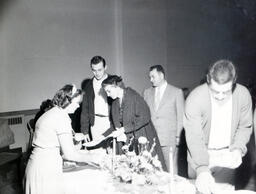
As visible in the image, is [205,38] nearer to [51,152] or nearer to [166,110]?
[166,110]

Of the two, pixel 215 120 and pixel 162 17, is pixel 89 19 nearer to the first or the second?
pixel 162 17

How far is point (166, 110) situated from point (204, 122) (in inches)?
55.1

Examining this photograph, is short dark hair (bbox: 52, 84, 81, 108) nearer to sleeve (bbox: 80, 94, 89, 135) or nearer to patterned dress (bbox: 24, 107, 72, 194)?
patterned dress (bbox: 24, 107, 72, 194)

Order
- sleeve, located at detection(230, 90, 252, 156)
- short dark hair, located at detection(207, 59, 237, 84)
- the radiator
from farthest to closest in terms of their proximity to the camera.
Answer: the radiator → sleeve, located at detection(230, 90, 252, 156) → short dark hair, located at detection(207, 59, 237, 84)

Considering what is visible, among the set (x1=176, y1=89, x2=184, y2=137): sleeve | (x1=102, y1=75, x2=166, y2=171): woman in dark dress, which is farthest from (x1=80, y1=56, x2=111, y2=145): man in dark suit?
(x1=176, y1=89, x2=184, y2=137): sleeve

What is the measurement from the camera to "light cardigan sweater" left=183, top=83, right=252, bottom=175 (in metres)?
2.06

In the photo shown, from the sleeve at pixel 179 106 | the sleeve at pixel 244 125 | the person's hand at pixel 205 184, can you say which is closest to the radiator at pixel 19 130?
the sleeve at pixel 179 106

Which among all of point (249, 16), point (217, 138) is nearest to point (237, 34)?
point (249, 16)

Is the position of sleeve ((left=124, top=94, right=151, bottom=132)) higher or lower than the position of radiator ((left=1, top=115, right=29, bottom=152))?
higher

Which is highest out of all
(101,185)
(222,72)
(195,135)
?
(222,72)

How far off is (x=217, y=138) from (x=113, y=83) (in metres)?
1.21

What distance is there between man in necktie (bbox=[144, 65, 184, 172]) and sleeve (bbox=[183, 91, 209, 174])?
4.71 ft

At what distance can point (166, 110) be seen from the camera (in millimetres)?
3625

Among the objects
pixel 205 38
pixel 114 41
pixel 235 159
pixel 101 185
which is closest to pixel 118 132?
pixel 101 185
